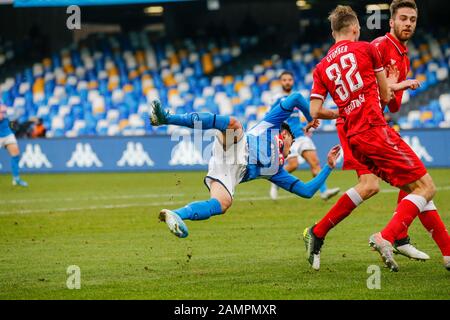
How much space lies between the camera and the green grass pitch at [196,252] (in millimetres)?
7305

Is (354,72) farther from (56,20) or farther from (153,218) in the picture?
(56,20)

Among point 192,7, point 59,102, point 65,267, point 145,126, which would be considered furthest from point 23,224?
point 192,7

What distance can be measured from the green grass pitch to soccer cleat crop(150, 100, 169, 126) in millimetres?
1441

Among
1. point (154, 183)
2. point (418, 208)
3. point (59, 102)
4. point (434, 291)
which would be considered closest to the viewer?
point (434, 291)

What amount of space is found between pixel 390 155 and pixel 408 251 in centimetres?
130

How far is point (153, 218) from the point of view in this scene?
43.3ft

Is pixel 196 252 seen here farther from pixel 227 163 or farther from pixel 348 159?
pixel 348 159

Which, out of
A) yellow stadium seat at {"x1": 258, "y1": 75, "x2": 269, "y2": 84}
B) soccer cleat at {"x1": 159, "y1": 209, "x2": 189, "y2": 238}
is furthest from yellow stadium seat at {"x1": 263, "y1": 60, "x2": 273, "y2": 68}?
soccer cleat at {"x1": 159, "y1": 209, "x2": 189, "y2": 238}

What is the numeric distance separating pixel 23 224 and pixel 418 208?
6940 mm

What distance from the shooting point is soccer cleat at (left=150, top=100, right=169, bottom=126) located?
26.6 ft

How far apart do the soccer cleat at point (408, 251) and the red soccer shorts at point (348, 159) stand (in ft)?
2.51

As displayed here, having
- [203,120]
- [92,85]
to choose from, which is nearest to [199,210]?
[203,120]

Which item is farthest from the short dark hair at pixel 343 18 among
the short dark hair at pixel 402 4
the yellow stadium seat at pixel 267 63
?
the yellow stadium seat at pixel 267 63

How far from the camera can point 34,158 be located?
25.5m
